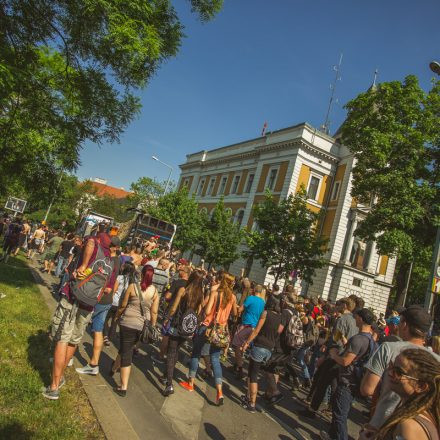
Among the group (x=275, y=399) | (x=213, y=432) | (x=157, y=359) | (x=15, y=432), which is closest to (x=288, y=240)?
(x=157, y=359)

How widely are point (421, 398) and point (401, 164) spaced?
20230 mm

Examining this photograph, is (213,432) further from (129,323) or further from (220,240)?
(220,240)

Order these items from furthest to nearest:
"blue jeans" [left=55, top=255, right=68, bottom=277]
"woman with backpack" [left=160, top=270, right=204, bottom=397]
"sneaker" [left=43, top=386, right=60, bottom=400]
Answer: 1. "blue jeans" [left=55, top=255, right=68, bottom=277]
2. "woman with backpack" [left=160, top=270, right=204, bottom=397]
3. "sneaker" [left=43, top=386, right=60, bottom=400]

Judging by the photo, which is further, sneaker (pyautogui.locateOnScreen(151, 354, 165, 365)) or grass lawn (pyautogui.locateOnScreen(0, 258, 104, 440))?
sneaker (pyautogui.locateOnScreen(151, 354, 165, 365))

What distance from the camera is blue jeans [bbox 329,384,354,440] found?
202 inches

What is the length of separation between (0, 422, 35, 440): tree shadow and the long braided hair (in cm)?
310

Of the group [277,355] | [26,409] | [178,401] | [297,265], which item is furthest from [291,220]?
[26,409]

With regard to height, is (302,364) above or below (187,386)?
above

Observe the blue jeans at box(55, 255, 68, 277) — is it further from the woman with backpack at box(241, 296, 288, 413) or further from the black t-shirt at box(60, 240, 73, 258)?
the woman with backpack at box(241, 296, 288, 413)

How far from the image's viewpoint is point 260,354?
6062 millimetres

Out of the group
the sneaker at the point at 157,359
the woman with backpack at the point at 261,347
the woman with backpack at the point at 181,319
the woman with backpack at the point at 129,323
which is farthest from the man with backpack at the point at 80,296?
the woman with backpack at the point at 261,347

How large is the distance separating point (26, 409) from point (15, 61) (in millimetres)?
4747

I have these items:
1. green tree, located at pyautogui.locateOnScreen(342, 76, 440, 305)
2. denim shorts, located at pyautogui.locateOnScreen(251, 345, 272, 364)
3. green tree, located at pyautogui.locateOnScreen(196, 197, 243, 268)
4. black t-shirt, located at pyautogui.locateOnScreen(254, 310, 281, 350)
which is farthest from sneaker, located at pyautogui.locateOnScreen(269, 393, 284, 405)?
green tree, located at pyautogui.locateOnScreen(196, 197, 243, 268)

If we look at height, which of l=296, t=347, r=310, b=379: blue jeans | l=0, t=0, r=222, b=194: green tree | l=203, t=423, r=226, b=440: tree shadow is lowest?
l=203, t=423, r=226, b=440: tree shadow
